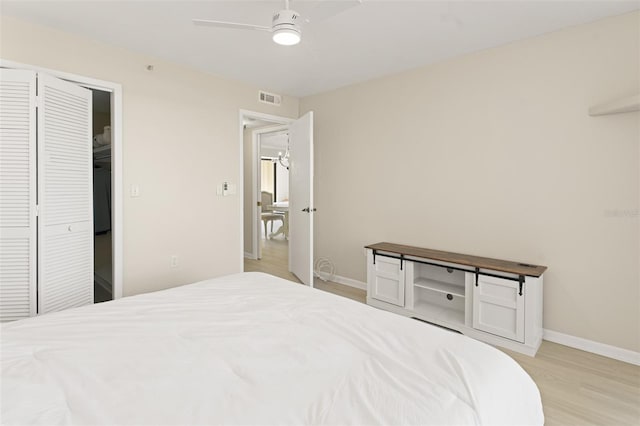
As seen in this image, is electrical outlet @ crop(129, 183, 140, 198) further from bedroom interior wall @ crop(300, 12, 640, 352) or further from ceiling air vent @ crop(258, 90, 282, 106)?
bedroom interior wall @ crop(300, 12, 640, 352)

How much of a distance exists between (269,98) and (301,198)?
4.24ft

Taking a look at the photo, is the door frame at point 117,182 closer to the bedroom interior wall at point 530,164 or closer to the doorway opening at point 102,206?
the doorway opening at point 102,206

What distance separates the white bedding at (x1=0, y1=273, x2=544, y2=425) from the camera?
93 cm

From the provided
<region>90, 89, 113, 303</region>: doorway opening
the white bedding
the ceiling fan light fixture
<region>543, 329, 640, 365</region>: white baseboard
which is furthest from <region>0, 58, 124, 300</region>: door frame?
<region>543, 329, 640, 365</region>: white baseboard

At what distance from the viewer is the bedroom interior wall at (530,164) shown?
2.46 meters

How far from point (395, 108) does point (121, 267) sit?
3.11 metres

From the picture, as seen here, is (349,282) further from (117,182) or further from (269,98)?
(117,182)

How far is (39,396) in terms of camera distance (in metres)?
0.98

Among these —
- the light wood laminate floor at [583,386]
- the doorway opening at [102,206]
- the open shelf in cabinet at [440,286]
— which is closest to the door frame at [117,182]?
the doorway opening at [102,206]

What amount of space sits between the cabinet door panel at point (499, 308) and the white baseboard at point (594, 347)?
42cm

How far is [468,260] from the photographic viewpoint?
2926mm

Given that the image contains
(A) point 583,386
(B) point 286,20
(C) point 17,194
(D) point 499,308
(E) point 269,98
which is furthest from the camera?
(E) point 269,98

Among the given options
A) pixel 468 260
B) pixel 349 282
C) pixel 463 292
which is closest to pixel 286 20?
pixel 468 260

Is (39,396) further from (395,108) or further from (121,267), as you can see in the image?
(395,108)
